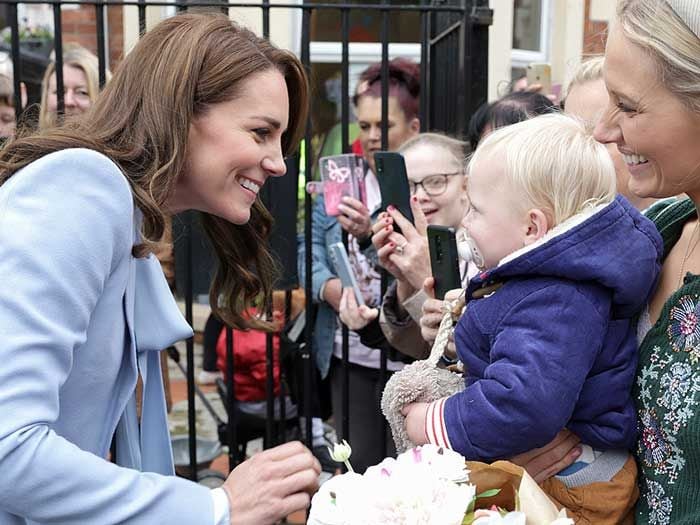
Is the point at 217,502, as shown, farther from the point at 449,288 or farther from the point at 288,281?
the point at 288,281

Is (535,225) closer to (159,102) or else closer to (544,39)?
(159,102)

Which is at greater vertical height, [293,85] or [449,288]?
[293,85]

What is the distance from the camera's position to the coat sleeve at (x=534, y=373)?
1.84 metres

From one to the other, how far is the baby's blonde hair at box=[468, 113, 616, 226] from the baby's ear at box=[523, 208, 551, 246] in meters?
0.02

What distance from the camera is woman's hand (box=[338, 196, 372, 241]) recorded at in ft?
11.2

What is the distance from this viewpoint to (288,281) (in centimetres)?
363

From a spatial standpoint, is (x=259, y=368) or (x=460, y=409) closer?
(x=460, y=409)

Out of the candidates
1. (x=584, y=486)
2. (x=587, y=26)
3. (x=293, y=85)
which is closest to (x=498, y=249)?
(x=584, y=486)

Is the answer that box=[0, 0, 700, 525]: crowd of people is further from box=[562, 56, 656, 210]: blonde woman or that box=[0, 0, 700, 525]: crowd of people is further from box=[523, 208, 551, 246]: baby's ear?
box=[562, 56, 656, 210]: blonde woman

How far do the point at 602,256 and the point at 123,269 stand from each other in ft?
3.05

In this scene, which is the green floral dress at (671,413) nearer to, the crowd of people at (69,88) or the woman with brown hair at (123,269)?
the woman with brown hair at (123,269)

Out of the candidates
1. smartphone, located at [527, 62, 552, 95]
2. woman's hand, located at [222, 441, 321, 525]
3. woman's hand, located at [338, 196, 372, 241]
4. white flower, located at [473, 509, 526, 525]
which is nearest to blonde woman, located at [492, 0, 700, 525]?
white flower, located at [473, 509, 526, 525]

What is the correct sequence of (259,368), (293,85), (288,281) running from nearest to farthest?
(293,85) → (288,281) → (259,368)

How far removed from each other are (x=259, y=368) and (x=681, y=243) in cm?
286
